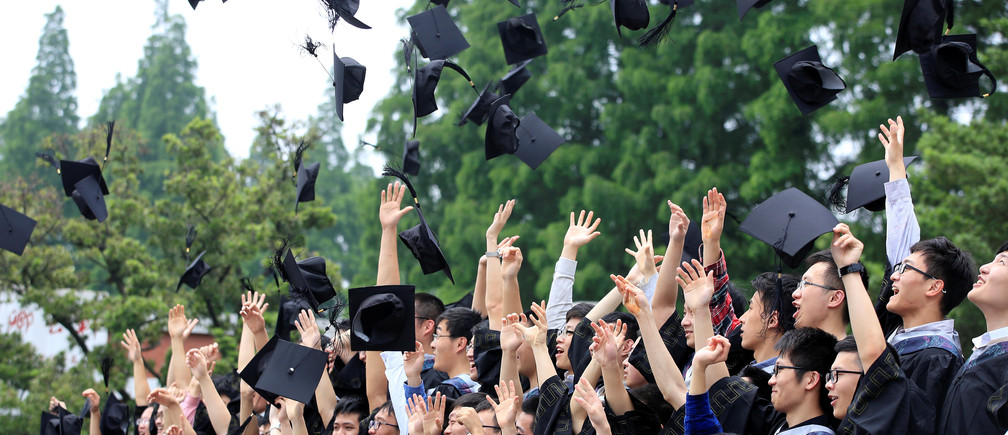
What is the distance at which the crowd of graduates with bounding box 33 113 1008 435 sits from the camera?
9.68ft

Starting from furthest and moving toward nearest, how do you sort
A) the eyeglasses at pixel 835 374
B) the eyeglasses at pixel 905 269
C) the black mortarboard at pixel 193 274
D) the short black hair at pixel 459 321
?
the black mortarboard at pixel 193 274, the short black hair at pixel 459 321, the eyeglasses at pixel 905 269, the eyeglasses at pixel 835 374

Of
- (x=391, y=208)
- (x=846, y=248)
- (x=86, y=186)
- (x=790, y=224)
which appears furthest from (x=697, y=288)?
(x=86, y=186)

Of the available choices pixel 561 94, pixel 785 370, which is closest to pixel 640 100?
pixel 561 94

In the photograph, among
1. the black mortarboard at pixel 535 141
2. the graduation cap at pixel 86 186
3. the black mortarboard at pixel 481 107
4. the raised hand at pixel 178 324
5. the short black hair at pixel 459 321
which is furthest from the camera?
the graduation cap at pixel 86 186

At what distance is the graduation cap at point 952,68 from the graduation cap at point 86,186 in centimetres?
523

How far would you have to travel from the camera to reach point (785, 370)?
3.11 meters

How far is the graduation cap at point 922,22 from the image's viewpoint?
3904 millimetres

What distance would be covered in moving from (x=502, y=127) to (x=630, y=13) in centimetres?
99

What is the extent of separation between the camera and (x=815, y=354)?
3117 millimetres

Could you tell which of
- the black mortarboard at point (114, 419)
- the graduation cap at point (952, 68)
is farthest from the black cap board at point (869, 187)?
the black mortarboard at point (114, 419)

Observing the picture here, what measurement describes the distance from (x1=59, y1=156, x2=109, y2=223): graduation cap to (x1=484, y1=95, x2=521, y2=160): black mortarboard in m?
3.02

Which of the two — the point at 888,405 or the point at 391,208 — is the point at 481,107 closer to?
the point at 391,208

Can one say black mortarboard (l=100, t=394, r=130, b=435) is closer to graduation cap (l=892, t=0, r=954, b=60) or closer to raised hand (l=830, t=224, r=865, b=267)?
raised hand (l=830, t=224, r=865, b=267)

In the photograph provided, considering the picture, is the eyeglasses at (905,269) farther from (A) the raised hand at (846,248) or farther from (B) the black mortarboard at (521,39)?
Result: (B) the black mortarboard at (521,39)
